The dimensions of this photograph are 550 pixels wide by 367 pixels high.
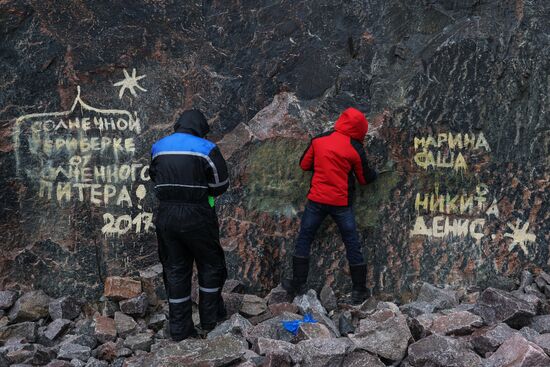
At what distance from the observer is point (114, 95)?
5.62 meters

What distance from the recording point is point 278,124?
5543mm

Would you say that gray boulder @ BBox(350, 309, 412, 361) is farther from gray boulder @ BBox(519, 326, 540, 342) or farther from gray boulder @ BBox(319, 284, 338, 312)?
gray boulder @ BBox(519, 326, 540, 342)

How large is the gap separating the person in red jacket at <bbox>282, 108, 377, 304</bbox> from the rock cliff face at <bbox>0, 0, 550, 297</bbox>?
0.24m

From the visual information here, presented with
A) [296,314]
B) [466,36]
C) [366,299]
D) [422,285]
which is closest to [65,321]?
[296,314]

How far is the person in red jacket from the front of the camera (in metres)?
5.09

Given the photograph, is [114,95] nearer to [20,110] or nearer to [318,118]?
[20,110]

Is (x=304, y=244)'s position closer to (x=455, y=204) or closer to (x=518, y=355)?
(x=455, y=204)

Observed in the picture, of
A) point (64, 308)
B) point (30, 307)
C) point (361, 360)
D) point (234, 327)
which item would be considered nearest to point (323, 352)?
point (361, 360)

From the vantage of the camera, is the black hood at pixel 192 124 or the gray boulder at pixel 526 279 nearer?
the black hood at pixel 192 124

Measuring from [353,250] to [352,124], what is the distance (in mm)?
956

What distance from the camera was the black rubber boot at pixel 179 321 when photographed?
4.80m

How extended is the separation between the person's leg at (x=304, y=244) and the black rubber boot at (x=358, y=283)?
36 cm

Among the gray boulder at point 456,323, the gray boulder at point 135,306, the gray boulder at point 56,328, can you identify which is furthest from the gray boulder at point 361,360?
the gray boulder at point 56,328

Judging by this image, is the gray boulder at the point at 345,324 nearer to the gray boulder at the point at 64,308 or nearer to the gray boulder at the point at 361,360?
the gray boulder at the point at 361,360
